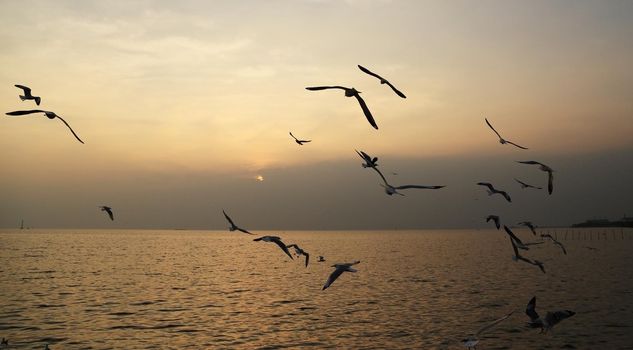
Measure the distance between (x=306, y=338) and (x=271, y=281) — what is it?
34.3 meters

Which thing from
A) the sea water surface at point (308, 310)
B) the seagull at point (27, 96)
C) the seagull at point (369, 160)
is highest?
the seagull at point (27, 96)

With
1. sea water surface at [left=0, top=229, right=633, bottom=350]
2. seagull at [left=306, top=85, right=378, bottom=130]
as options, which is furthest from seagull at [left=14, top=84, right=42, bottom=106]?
sea water surface at [left=0, top=229, right=633, bottom=350]

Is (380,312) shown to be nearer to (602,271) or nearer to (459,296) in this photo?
(459,296)

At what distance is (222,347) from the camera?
28953 millimetres

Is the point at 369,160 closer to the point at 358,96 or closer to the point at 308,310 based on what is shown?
the point at 358,96

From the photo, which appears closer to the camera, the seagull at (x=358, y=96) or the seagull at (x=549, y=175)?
the seagull at (x=358, y=96)

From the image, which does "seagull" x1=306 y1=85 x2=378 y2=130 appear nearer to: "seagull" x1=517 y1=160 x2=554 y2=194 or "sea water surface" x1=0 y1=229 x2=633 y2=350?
"seagull" x1=517 y1=160 x2=554 y2=194

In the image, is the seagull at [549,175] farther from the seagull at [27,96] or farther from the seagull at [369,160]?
the seagull at [27,96]

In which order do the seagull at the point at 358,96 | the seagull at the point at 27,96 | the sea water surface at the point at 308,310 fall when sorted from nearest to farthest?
the seagull at the point at 358,96 < the seagull at the point at 27,96 < the sea water surface at the point at 308,310

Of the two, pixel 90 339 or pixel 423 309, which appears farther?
pixel 423 309

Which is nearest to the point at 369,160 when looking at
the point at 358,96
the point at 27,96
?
the point at 358,96

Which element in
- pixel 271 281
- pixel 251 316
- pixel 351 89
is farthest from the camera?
pixel 271 281

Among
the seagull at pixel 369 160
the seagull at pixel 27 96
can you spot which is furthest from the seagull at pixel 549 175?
the seagull at pixel 27 96

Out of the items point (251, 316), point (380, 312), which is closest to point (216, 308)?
point (251, 316)
